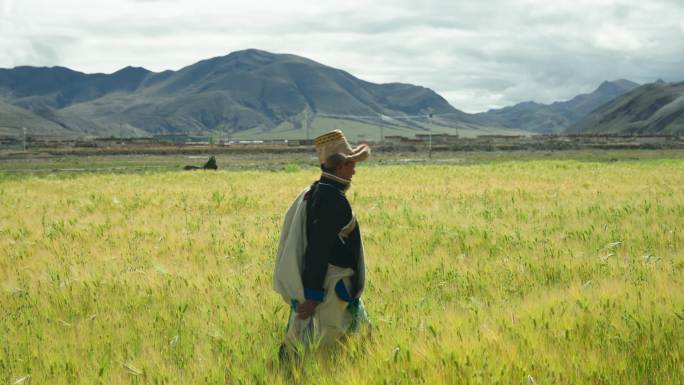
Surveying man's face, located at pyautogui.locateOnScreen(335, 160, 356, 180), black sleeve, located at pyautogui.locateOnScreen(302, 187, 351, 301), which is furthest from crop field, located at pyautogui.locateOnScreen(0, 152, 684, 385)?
man's face, located at pyautogui.locateOnScreen(335, 160, 356, 180)

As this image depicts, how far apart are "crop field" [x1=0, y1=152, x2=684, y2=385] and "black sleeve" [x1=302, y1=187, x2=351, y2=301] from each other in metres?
0.59

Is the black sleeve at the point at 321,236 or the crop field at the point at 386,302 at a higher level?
the black sleeve at the point at 321,236

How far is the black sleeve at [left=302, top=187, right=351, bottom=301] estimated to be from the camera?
508cm

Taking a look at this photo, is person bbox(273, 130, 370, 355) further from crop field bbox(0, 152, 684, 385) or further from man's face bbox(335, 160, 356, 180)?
crop field bbox(0, 152, 684, 385)

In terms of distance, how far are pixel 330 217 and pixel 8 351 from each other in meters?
3.27

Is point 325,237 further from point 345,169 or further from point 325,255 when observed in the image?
point 345,169

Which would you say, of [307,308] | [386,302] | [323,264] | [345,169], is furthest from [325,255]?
[386,302]

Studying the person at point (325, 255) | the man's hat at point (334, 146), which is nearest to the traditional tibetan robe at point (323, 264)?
the person at point (325, 255)

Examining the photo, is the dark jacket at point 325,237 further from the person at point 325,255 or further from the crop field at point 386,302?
the crop field at point 386,302

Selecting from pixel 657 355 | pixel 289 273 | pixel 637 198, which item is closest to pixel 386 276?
pixel 289 273

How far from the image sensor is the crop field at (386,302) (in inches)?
172

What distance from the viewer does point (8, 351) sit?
5.36 metres

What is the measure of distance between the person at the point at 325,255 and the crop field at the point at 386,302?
29 cm

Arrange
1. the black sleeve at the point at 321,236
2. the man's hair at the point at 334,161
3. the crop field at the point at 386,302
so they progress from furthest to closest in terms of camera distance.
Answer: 1. the man's hair at the point at 334,161
2. the black sleeve at the point at 321,236
3. the crop field at the point at 386,302
